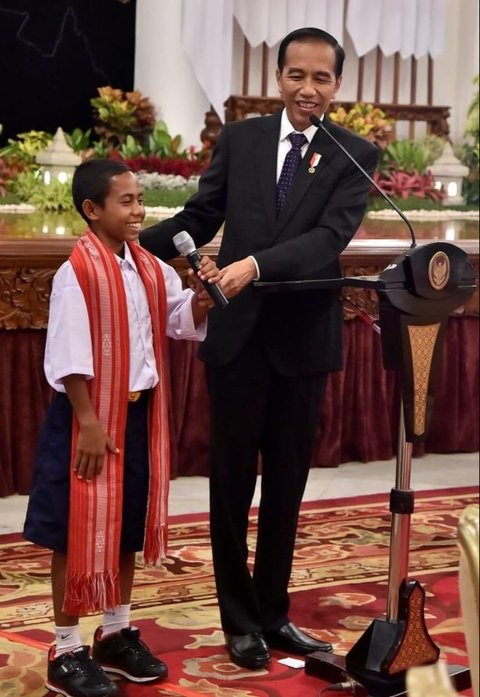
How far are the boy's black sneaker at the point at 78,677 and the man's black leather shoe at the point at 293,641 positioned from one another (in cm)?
47

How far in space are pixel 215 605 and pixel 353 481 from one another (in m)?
1.53

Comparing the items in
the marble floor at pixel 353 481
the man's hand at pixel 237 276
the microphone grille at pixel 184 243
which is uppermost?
the microphone grille at pixel 184 243

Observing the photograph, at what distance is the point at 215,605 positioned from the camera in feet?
11.7

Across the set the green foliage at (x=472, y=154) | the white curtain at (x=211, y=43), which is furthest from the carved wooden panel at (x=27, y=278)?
the green foliage at (x=472, y=154)

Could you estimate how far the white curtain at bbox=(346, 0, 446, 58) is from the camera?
7930mm

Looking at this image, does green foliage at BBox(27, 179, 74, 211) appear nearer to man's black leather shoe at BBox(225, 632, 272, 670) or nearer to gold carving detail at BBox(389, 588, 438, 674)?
man's black leather shoe at BBox(225, 632, 272, 670)


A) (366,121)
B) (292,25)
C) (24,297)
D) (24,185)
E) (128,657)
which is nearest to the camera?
(128,657)

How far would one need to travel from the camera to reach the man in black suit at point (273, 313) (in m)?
2.95

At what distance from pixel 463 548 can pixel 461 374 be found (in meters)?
3.79

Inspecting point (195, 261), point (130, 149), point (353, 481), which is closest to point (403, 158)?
point (130, 149)

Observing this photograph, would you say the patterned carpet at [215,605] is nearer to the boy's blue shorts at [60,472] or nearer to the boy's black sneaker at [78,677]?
the boy's black sneaker at [78,677]

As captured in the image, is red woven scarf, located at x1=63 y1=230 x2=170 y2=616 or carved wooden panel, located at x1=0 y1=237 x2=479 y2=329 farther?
carved wooden panel, located at x1=0 y1=237 x2=479 y2=329

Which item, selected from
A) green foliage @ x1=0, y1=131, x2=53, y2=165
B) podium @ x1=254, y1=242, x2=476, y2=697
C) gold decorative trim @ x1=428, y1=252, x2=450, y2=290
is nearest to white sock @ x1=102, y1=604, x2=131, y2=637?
podium @ x1=254, y1=242, x2=476, y2=697

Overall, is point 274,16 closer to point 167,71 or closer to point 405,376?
point 167,71
